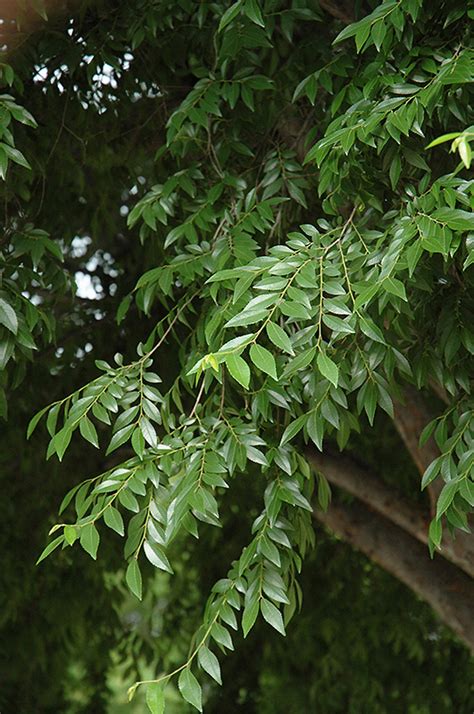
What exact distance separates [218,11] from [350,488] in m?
1.84

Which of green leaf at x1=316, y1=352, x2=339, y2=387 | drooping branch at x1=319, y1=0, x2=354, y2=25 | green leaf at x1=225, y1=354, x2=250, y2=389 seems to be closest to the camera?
green leaf at x1=225, y1=354, x2=250, y2=389

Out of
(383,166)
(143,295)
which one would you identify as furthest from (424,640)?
(383,166)

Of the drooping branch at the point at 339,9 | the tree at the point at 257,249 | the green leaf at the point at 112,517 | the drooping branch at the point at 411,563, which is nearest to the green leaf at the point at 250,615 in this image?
the tree at the point at 257,249

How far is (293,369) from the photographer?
1.70 m

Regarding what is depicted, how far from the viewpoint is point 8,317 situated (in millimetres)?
2020

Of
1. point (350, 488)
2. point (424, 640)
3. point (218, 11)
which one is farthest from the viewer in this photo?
point (424, 640)

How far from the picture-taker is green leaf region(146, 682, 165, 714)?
1.74 meters

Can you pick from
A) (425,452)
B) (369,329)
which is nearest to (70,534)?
(369,329)

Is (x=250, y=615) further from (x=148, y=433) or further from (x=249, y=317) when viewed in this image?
(x=249, y=317)

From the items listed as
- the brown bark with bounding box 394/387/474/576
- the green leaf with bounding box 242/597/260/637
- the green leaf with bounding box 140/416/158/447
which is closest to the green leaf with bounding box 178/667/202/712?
the green leaf with bounding box 242/597/260/637

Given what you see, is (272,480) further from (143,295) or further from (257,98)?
(257,98)

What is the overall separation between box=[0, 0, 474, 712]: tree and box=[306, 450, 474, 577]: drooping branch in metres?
0.38

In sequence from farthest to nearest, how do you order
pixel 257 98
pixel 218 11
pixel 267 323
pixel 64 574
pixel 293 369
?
1. pixel 64 574
2. pixel 257 98
3. pixel 218 11
4. pixel 293 369
5. pixel 267 323

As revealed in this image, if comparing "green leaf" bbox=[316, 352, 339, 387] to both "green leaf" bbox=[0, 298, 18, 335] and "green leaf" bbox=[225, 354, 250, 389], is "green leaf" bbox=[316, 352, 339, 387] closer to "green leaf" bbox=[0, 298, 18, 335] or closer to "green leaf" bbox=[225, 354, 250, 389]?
"green leaf" bbox=[225, 354, 250, 389]
